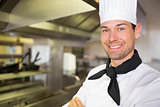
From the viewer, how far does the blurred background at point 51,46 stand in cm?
77

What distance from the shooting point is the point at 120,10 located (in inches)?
21.9

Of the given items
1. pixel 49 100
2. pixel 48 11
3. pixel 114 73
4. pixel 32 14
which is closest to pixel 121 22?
pixel 114 73

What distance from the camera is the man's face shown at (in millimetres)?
535

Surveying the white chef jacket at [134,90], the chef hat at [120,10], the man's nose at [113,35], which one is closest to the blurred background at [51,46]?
the chef hat at [120,10]

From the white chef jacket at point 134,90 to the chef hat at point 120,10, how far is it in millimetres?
249

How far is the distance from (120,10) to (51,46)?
45.6 inches

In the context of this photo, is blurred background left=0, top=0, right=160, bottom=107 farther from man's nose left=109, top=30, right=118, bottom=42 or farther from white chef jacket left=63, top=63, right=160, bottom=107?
white chef jacket left=63, top=63, right=160, bottom=107

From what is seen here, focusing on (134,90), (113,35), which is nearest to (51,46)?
(113,35)

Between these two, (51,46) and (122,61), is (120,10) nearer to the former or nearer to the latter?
(122,61)

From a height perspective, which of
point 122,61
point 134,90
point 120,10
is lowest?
point 134,90

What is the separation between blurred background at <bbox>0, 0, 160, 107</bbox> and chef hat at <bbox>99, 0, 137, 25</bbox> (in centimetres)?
8

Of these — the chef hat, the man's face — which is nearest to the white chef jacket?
the man's face

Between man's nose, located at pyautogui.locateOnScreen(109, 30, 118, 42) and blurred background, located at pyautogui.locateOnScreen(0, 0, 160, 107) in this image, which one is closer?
man's nose, located at pyautogui.locateOnScreen(109, 30, 118, 42)

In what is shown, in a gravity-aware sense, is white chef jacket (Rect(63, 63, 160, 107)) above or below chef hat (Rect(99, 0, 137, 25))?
below
